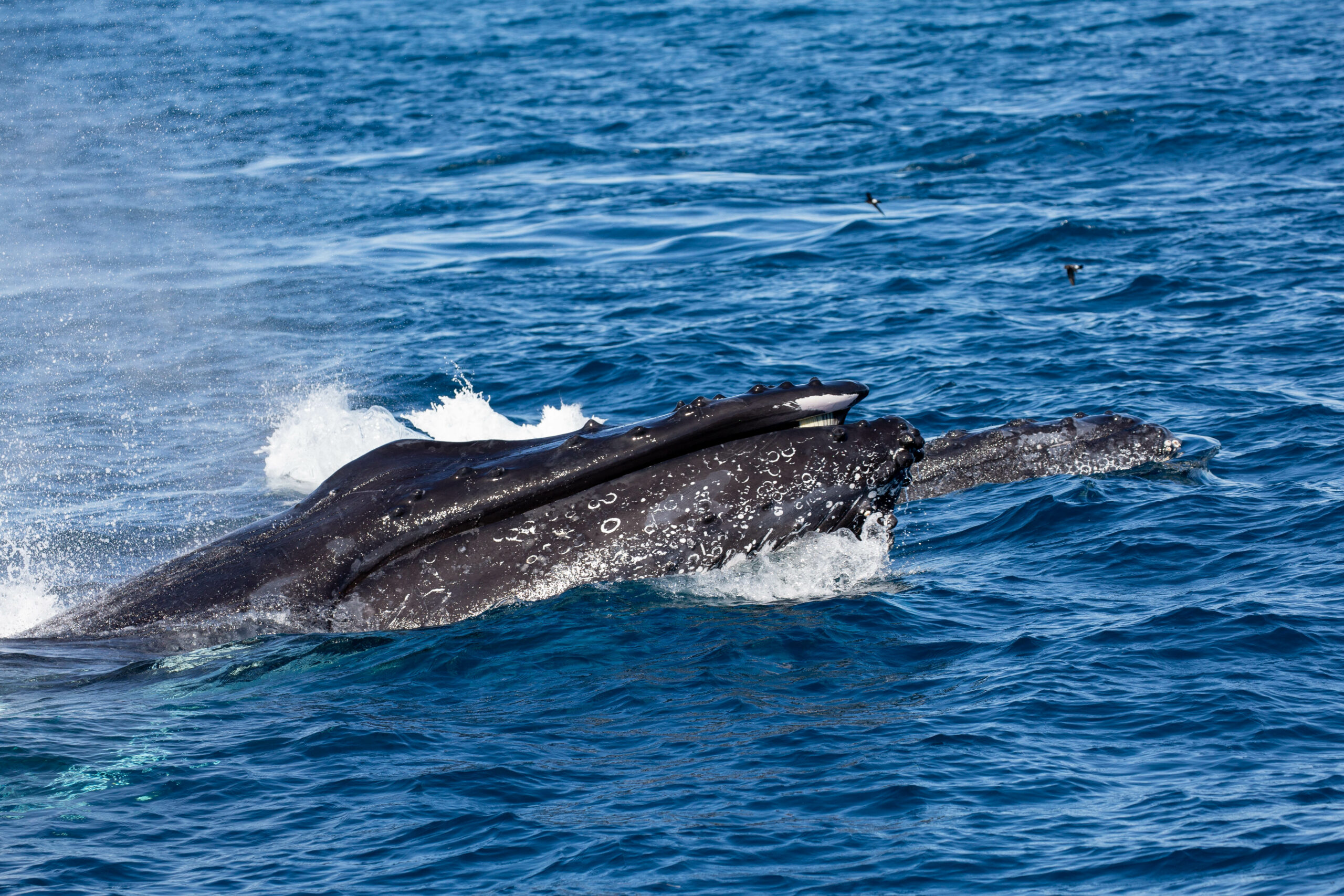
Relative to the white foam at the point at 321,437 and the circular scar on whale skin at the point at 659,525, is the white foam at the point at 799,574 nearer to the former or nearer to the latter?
the circular scar on whale skin at the point at 659,525

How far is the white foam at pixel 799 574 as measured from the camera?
1043 centimetres

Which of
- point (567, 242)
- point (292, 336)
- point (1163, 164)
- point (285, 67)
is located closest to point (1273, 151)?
point (1163, 164)

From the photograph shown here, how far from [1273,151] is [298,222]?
19057 millimetres

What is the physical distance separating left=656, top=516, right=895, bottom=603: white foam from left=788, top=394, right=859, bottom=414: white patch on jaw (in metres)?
0.85

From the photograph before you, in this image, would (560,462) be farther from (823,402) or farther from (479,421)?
(479,421)

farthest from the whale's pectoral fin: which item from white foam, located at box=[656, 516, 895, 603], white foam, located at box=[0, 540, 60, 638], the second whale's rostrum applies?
white foam, located at box=[0, 540, 60, 638]

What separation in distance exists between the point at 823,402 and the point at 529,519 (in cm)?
215

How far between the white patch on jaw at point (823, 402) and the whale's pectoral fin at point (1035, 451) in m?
3.67

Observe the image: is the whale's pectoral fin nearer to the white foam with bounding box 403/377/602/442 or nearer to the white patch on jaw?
the white patch on jaw

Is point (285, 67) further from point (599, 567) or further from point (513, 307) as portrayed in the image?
point (599, 567)

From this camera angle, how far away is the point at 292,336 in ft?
74.8

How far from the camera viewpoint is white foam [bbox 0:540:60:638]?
40.2 ft

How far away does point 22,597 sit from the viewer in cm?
1294

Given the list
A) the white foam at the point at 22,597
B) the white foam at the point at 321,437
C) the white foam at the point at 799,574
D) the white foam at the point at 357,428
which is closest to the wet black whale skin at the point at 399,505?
the white foam at the point at 799,574
